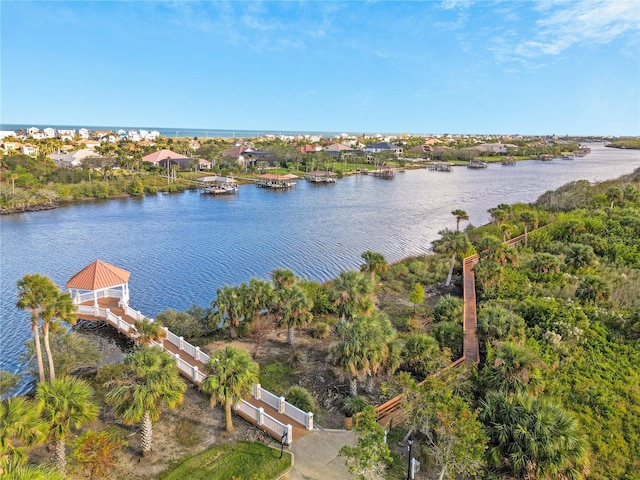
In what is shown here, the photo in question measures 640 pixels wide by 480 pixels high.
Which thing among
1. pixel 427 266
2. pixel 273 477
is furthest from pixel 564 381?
pixel 427 266

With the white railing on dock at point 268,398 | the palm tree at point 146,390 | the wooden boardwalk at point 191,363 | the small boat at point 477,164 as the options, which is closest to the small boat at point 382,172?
the small boat at point 477,164

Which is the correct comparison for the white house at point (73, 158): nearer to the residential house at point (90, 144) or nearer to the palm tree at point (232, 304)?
the residential house at point (90, 144)

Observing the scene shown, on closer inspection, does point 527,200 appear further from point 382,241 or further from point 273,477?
point 273,477

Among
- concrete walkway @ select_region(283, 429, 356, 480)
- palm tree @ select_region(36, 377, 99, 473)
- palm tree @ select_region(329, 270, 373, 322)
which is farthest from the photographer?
palm tree @ select_region(329, 270, 373, 322)

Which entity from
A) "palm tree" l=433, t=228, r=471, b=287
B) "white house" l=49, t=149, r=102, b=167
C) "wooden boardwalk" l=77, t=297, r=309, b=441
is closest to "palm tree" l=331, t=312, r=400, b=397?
"wooden boardwalk" l=77, t=297, r=309, b=441

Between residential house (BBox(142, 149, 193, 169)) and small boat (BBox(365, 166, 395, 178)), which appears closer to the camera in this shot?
residential house (BBox(142, 149, 193, 169))

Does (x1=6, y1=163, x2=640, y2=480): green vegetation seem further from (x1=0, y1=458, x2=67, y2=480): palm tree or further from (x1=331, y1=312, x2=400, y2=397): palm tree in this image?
(x1=0, y1=458, x2=67, y2=480): palm tree
